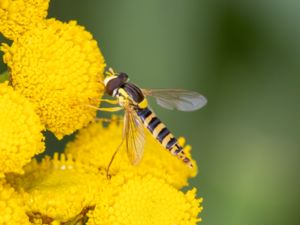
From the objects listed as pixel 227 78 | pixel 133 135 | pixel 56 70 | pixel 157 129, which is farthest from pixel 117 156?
pixel 227 78

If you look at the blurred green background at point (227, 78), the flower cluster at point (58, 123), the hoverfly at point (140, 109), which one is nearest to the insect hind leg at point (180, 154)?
the hoverfly at point (140, 109)

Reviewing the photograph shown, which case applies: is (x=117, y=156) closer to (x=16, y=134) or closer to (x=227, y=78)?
(x=16, y=134)

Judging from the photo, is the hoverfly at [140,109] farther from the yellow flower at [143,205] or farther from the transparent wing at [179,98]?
the yellow flower at [143,205]

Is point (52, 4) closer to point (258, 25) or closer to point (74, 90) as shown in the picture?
point (258, 25)

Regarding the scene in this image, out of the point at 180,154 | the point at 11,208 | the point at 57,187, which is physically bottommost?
the point at 11,208

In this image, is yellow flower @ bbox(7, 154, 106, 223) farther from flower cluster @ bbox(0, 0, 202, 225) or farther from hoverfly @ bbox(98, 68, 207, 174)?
hoverfly @ bbox(98, 68, 207, 174)

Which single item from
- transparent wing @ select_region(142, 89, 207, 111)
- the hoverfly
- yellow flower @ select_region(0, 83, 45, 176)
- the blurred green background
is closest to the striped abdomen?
the hoverfly
